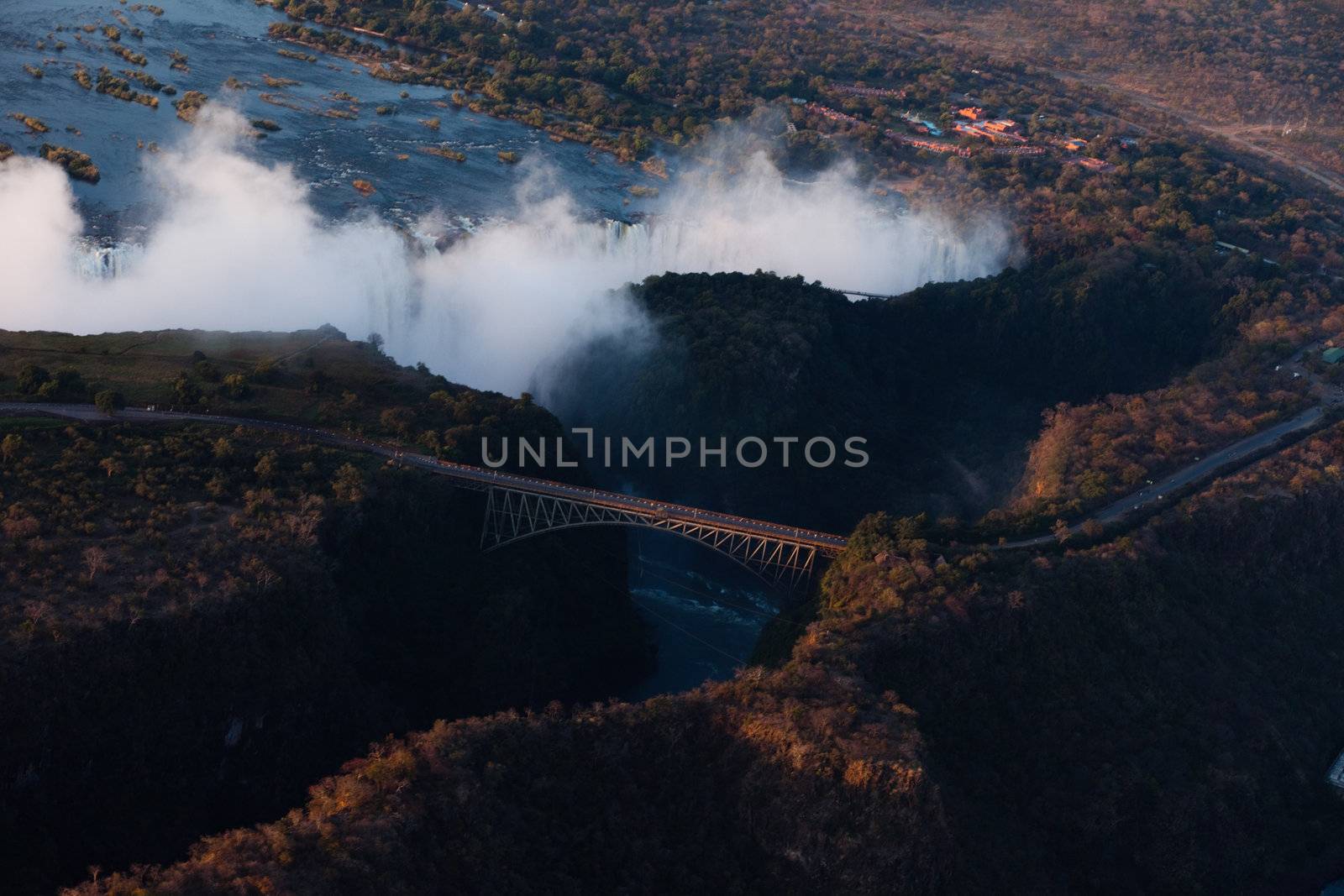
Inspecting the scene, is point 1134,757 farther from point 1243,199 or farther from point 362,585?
point 1243,199

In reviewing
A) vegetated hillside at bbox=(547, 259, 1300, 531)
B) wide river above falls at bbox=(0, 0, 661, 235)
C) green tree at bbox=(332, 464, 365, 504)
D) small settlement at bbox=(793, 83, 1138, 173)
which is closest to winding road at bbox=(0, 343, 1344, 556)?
green tree at bbox=(332, 464, 365, 504)

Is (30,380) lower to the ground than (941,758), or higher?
higher

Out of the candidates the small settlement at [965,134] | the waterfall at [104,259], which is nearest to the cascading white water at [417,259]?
the waterfall at [104,259]

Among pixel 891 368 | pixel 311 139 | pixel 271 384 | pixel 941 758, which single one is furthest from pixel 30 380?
pixel 891 368

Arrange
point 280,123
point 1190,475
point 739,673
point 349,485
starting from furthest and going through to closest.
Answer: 1. point 280,123
2. point 1190,475
3. point 349,485
4. point 739,673

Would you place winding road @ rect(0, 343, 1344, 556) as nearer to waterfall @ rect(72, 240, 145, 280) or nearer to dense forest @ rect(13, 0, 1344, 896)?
dense forest @ rect(13, 0, 1344, 896)

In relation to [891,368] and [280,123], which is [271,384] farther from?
[280,123]
